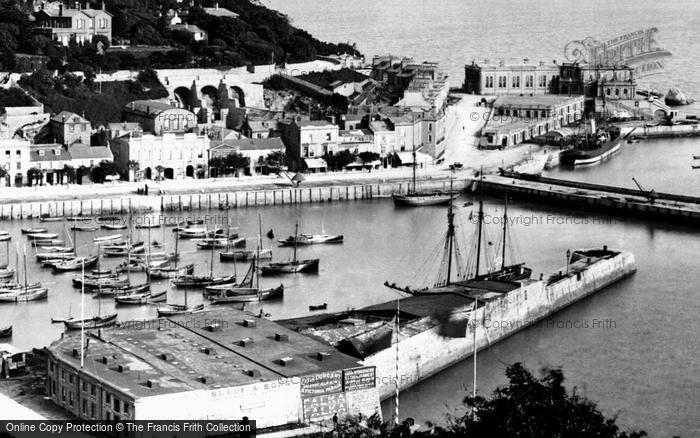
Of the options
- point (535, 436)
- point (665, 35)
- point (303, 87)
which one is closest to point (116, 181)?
point (303, 87)

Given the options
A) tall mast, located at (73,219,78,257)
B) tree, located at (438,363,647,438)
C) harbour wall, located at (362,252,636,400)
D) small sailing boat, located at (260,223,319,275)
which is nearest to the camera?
tree, located at (438,363,647,438)

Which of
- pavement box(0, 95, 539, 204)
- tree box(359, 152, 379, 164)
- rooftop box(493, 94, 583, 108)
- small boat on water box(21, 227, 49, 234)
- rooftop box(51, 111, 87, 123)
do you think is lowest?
small boat on water box(21, 227, 49, 234)

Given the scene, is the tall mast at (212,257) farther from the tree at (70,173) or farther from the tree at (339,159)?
the tree at (339,159)

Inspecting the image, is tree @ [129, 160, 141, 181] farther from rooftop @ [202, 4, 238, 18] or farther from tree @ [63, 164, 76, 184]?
rooftop @ [202, 4, 238, 18]

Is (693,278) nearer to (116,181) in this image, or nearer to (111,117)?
(116,181)

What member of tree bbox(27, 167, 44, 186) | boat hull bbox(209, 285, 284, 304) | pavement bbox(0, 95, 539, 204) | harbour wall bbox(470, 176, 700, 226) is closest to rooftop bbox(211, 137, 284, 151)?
pavement bbox(0, 95, 539, 204)

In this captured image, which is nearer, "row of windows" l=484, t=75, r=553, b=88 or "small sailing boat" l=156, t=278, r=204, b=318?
"small sailing boat" l=156, t=278, r=204, b=318

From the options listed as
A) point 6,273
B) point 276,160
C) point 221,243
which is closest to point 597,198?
point 276,160
